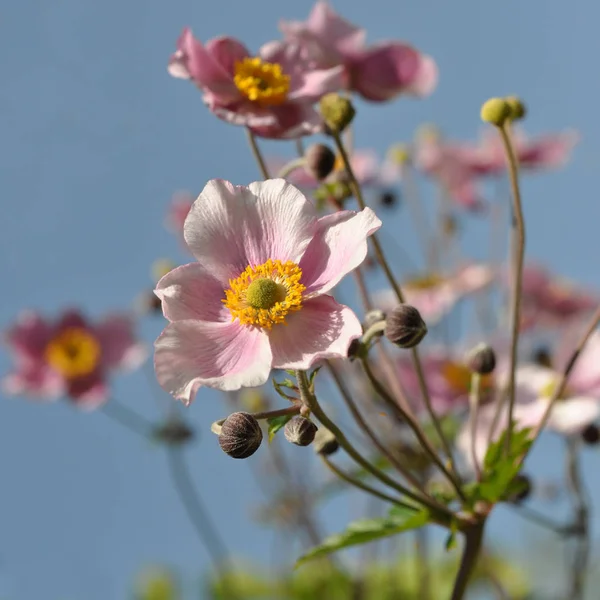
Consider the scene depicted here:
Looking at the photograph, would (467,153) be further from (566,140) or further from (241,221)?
(241,221)

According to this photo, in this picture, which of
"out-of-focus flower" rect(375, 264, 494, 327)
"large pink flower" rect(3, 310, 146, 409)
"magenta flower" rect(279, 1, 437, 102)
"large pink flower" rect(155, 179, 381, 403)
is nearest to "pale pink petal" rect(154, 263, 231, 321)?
"large pink flower" rect(155, 179, 381, 403)

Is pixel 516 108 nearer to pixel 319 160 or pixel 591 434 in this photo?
pixel 319 160

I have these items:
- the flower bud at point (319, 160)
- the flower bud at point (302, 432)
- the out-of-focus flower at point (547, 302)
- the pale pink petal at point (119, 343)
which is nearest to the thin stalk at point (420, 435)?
the flower bud at point (302, 432)

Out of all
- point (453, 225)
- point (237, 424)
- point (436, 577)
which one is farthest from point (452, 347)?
point (436, 577)

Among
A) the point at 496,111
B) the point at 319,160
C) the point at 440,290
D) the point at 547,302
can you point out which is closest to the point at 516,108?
the point at 496,111

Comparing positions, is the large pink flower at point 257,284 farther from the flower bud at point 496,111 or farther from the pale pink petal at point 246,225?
the flower bud at point 496,111

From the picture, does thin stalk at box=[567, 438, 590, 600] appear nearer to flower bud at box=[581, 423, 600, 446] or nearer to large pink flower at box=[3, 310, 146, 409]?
flower bud at box=[581, 423, 600, 446]
